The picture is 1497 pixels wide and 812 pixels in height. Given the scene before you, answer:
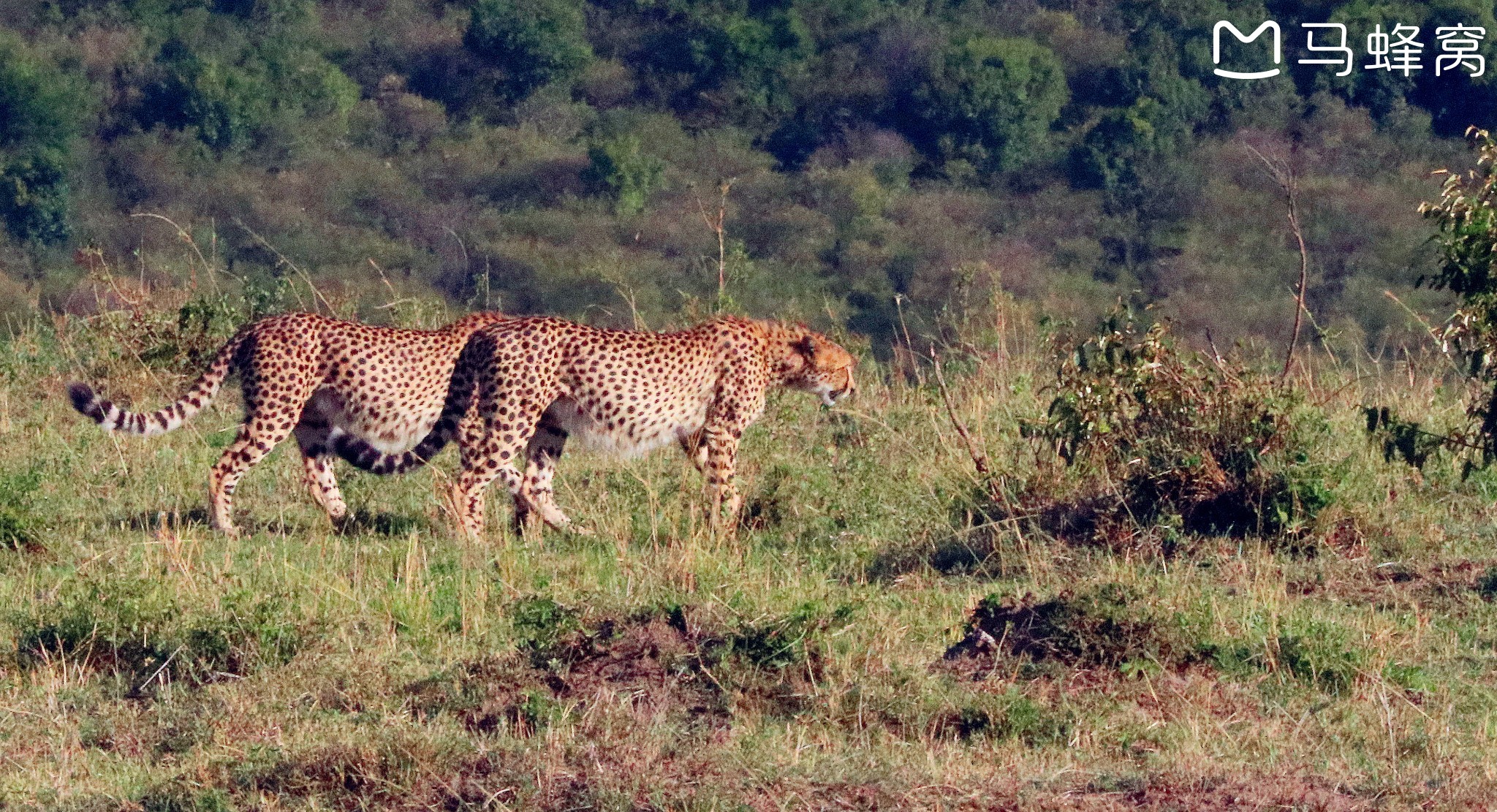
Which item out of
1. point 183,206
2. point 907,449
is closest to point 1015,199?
point 183,206

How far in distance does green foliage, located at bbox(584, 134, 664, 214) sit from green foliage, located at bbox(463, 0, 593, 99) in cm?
315

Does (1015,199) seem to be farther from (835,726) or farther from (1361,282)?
(835,726)

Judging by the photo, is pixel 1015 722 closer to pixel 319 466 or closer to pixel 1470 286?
pixel 1470 286

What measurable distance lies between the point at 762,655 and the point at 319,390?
10.2ft

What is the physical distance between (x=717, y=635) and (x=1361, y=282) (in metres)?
19.3

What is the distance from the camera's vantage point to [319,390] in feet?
25.6

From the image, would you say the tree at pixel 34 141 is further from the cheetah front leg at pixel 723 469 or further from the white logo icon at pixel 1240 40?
the cheetah front leg at pixel 723 469

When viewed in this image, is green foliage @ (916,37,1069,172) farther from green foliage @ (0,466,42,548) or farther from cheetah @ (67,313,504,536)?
green foliage @ (0,466,42,548)

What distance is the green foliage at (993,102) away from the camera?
2848 cm

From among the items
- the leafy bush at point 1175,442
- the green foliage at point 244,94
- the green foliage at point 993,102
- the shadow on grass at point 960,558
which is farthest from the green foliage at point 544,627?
the green foliage at point 244,94

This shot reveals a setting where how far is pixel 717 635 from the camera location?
534 cm

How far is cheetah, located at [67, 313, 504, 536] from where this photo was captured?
7.63 m

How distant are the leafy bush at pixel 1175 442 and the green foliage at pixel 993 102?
2163 cm

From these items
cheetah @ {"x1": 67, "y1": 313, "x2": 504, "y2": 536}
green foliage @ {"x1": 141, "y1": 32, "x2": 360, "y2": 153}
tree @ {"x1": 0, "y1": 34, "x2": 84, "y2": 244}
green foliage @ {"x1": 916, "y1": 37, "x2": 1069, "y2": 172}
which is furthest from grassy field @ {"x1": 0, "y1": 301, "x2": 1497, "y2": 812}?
green foliage @ {"x1": 141, "y1": 32, "x2": 360, "y2": 153}
